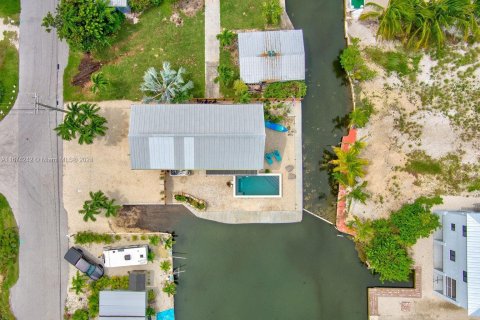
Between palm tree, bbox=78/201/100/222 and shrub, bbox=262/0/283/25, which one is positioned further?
shrub, bbox=262/0/283/25

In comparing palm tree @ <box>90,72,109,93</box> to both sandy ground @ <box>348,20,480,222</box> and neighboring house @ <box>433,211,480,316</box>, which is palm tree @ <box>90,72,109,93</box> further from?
neighboring house @ <box>433,211,480,316</box>

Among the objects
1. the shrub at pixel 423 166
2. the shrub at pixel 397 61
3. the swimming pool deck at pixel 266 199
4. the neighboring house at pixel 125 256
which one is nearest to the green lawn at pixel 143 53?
the swimming pool deck at pixel 266 199

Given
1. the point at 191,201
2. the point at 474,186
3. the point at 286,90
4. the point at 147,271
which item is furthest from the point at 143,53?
the point at 474,186

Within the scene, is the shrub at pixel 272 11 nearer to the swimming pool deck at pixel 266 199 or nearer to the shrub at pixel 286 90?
the shrub at pixel 286 90

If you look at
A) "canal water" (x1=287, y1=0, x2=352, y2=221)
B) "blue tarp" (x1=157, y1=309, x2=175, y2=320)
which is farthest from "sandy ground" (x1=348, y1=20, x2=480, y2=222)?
"blue tarp" (x1=157, y1=309, x2=175, y2=320)

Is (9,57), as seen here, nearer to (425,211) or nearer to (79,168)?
(79,168)

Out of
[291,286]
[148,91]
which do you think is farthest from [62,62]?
[291,286]
